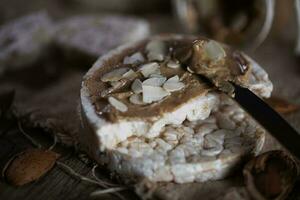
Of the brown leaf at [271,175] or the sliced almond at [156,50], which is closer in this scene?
the brown leaf at [271,175]

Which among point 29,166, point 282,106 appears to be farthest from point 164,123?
point 282,106

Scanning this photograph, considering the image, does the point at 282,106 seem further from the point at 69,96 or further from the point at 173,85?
the point at 69,96

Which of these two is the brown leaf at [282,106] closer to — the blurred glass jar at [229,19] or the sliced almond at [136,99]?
the blurred glass jar at [229,19]

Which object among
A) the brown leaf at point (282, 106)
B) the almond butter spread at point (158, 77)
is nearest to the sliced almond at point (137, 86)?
the almond butter spread at point (158, 77)

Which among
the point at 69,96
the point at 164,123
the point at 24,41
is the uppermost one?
the point at 164,123

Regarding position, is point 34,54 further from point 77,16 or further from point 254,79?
point 254,79

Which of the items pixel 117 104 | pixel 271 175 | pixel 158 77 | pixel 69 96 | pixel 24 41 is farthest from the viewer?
pixel 24 41
